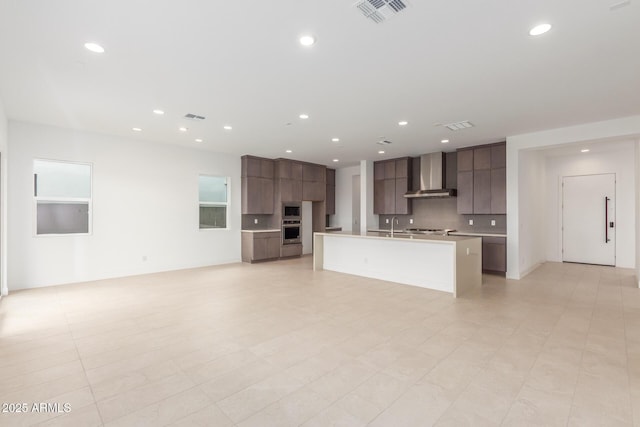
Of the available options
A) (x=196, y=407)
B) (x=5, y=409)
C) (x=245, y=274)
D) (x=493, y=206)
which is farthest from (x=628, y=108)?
(x=5, y=409)

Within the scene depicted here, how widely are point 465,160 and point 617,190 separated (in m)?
3.67

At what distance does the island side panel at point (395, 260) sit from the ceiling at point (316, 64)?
2.21 meters

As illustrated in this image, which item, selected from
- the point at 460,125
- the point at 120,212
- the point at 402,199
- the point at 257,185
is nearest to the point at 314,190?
the point at 257,185

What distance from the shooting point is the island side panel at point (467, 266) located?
4879mm

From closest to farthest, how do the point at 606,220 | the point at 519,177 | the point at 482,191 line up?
1. the point at 519,177
2. the point at 482,191
3. the point at 606,220

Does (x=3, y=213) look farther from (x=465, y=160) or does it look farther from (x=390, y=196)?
(x=465, y=160)

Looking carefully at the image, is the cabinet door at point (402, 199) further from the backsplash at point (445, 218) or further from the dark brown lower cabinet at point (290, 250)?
the dark brown lower cabinet at point (290, 250)

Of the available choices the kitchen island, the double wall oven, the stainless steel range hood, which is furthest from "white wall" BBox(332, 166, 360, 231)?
the kitchen island

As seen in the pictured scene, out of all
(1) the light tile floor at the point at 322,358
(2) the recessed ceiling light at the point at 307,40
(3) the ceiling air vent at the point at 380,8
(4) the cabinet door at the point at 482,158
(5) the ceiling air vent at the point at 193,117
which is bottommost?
(1) the light tile floor at the point at 322,358

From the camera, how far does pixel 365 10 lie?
2.28 metres

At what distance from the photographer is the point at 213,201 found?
774cm

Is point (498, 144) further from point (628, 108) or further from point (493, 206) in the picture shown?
point (628, 108)

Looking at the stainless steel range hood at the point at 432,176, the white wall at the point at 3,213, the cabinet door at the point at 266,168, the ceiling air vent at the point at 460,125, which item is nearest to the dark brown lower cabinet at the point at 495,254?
the stainless steel range hood at the point at 432,176

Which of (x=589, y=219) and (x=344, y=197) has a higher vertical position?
(x=344, y=197)
